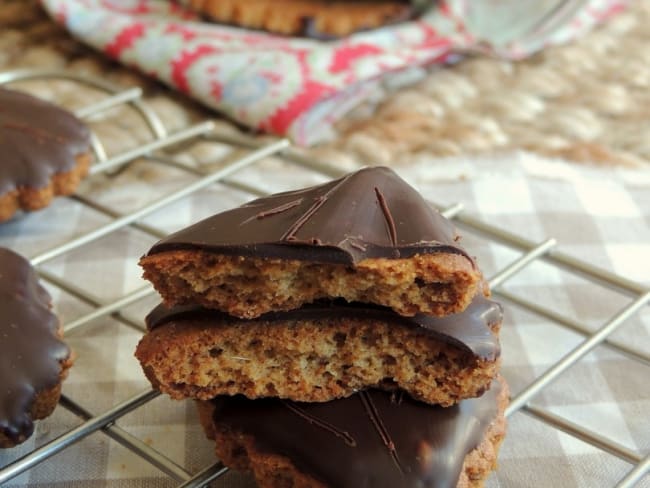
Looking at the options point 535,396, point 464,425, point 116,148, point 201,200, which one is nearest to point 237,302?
point 464,425

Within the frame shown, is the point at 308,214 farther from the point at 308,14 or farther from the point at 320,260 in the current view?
the point at 308,14

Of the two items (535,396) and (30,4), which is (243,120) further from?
(535,396)

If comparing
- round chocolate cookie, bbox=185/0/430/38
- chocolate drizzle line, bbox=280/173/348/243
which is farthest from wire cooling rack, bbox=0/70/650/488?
round chocolate cookie, bbox=185/0/430/38

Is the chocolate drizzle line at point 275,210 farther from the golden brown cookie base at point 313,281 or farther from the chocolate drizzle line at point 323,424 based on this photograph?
the chocolate drizzle line at point 323,424

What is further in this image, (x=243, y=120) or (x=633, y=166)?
(x=243, y=120)

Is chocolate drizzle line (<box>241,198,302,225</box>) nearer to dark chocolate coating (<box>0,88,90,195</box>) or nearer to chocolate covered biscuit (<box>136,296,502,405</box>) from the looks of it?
chocolate covered biscuit (<box>136,296,502,405</box>)

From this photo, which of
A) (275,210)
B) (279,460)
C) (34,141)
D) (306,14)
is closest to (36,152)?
(34,141)
